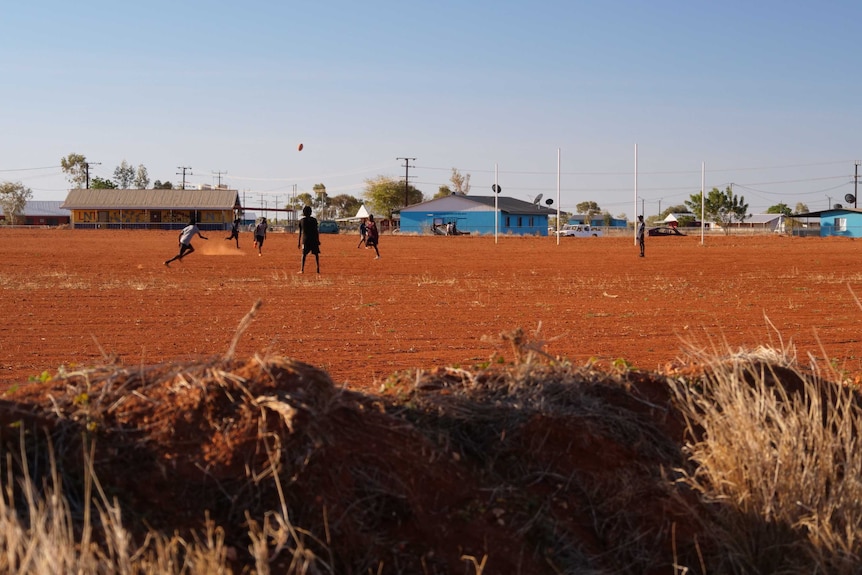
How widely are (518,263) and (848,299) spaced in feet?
51.4

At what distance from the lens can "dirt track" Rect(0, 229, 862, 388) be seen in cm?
1185

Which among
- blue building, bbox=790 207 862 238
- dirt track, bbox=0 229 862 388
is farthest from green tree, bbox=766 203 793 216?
dirt track, bbox=0 229 862 388

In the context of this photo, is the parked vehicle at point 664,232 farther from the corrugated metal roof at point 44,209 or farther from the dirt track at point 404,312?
the corrugated metal roof at point 44,209

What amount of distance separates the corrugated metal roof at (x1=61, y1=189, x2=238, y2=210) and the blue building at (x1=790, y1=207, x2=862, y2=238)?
5555 centimetres

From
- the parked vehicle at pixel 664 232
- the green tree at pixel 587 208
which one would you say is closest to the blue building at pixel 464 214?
the parked vehicle at pixel 664 232

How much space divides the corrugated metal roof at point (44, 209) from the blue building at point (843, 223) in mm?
98231

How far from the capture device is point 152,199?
98938 mm

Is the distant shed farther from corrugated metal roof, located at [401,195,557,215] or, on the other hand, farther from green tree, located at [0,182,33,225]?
corrugated metal roof, located at [401,195,557,215]

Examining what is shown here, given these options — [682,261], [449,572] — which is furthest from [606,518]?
[682,261]

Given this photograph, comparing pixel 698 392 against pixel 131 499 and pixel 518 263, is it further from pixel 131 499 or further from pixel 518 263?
pixel 518 263

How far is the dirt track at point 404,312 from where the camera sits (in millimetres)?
11852

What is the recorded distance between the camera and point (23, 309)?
16.9m

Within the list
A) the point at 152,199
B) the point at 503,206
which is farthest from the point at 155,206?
the point at 503,206

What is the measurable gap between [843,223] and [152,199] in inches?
2616
